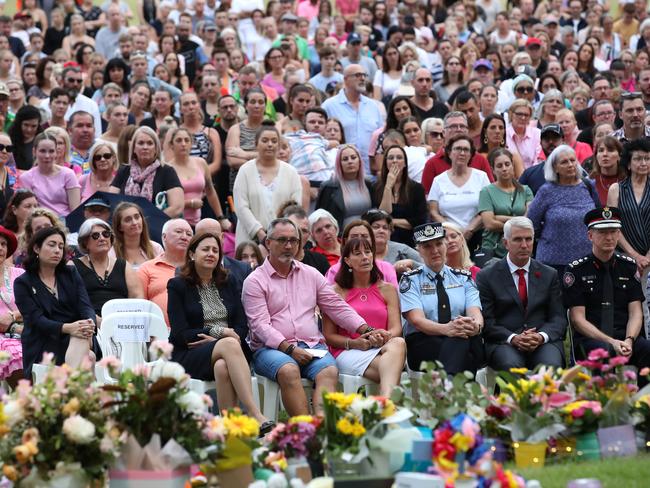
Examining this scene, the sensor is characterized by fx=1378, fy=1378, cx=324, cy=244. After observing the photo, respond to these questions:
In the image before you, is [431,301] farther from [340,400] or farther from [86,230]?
[340,400]

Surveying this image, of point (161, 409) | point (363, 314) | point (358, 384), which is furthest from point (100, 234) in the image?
point (161, 409)

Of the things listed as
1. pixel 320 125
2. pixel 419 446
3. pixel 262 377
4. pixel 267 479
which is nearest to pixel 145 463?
pixel 267 479

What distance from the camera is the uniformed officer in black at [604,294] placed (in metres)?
10.6

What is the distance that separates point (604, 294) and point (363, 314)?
1866 mm

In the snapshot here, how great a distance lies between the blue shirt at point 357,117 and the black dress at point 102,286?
16.4 ft

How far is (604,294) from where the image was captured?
1062cm

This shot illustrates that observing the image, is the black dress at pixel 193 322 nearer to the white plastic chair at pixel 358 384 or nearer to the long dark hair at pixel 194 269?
the long dark hair at pixel 194 269

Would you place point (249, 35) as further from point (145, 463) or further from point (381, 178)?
point (145, 463)

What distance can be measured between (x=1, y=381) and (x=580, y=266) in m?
4.51

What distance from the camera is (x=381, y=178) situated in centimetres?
1333

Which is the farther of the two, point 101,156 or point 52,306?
point 101,156

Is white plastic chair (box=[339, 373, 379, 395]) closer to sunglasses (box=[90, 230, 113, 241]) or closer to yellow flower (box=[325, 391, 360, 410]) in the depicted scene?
sunglasses (box=[90, 230, 113, 241])

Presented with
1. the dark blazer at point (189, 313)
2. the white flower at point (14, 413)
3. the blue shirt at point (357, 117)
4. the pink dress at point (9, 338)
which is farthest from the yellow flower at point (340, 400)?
the blue shirt at point (357, 117)

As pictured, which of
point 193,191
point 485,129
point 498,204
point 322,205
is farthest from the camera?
point 485,129
